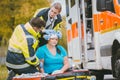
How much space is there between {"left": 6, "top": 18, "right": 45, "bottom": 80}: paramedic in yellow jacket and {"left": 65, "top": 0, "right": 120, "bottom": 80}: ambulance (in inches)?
138

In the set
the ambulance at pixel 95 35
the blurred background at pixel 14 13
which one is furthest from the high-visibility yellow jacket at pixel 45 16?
the blurred background at pixel 14 13

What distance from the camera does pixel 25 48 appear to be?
30.1 feet

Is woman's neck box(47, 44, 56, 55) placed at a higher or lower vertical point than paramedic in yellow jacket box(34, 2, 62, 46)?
lower

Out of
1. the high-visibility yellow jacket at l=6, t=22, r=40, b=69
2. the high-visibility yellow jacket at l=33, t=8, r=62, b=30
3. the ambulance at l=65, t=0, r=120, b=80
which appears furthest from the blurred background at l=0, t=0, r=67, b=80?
the high-visibility yellow jacket at l=6, t=22, r=40, b=69

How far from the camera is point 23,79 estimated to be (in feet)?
29.2

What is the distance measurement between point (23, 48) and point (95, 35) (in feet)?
17.6

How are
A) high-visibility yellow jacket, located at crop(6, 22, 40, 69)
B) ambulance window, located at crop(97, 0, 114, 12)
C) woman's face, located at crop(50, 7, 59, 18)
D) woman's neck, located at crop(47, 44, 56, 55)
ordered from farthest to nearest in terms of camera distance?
ambulance window, located at crop(97, 0, 114, 12)
woman's face, located at crop(50, 7, 59, 18)
woman's neck, located at crop(47, 44, 56, 55)
high-visibility yellow jacket, located at crop(6, 22, 40, 69)

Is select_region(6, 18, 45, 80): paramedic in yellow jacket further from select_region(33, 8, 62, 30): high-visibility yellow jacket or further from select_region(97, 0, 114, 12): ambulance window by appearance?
select_region(97, 0, 114, 12): ambulance window

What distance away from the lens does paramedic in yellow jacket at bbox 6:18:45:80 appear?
920 cm

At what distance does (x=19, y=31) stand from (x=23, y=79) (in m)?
0.85

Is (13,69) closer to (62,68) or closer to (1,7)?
(62,68)

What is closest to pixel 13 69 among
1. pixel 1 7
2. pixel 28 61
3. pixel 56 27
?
pixel 28 61

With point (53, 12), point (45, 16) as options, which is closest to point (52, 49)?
point (53, 12)

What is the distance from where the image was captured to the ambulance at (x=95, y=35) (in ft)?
→ 42.2
